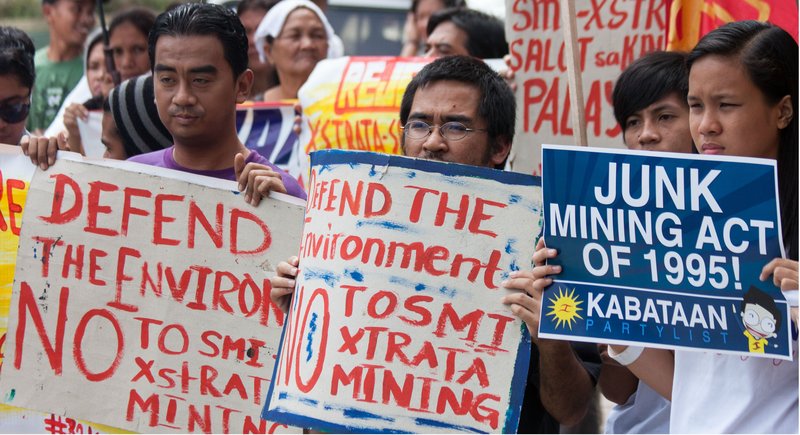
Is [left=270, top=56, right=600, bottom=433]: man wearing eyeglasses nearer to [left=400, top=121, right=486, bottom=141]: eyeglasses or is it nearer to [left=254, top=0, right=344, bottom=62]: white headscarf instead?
[left=400, top=121, right=486, bottom=141]: eyeglasses

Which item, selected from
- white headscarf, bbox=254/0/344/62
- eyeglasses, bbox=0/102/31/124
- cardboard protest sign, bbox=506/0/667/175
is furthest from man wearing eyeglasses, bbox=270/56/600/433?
white headscarf, bbox=254/0/344/62

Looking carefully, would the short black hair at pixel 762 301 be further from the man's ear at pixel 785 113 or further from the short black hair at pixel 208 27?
the short black hair at pixel 208 27

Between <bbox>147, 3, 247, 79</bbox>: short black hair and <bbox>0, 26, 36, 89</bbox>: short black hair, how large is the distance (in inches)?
26.3

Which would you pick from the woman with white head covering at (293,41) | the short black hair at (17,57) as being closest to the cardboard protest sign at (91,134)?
the woman with white head covering at (293,41)

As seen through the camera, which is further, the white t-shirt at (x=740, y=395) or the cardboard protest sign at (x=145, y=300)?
the cardboard protest sign at (x=145, y=300)

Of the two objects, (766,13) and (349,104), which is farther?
(349,104)

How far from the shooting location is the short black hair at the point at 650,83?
372 centimetres

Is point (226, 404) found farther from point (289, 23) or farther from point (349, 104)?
point (289, 23)

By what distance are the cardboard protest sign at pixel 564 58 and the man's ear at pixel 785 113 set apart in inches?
78.9

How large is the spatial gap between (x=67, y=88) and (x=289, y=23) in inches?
72.2

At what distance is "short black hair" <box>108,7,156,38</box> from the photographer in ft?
20.5

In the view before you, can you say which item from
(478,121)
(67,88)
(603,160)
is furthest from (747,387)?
(67,88)

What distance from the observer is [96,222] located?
3617 mm

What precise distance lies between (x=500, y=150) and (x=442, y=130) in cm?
22
